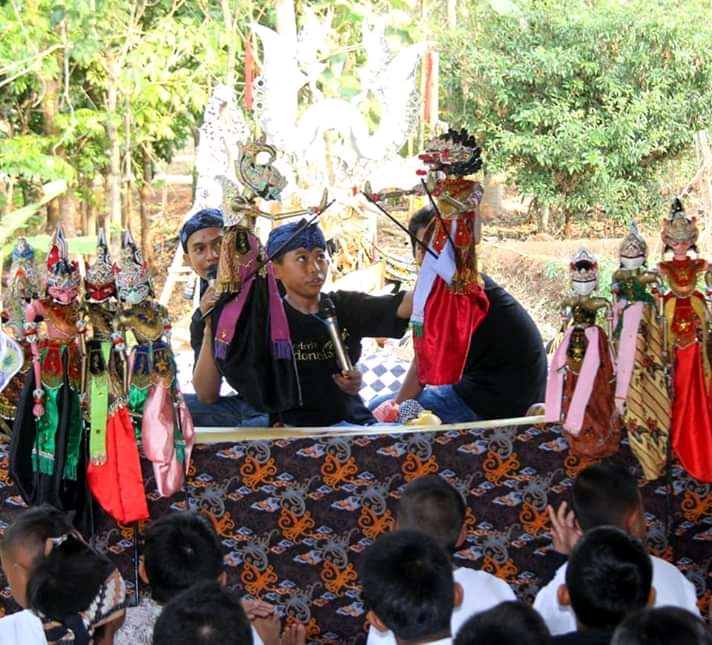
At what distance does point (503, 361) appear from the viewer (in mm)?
3717

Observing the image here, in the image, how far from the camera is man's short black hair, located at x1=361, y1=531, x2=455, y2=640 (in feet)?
7.18

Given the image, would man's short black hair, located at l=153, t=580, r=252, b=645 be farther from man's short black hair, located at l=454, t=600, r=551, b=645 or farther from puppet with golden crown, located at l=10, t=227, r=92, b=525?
puppet with golden crown, located at l=10, t=227, r=92, b=525

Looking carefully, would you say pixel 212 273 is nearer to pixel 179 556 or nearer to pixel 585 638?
pixel 179 556

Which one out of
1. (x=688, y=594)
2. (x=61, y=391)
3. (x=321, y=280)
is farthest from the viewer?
(x=321, y=280)

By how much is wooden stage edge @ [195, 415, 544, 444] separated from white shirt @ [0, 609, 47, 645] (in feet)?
3.26

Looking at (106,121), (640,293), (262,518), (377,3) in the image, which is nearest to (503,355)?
(640,293)

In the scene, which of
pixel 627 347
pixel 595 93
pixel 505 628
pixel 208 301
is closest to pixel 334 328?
pixel 208 301

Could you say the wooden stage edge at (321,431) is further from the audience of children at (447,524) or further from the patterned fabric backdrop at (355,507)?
the audience of children at (447,524)

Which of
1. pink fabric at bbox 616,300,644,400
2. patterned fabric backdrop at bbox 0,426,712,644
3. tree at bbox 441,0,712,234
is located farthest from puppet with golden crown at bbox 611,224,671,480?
tree at bbox 441,0,712,234

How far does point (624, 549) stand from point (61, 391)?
167cm

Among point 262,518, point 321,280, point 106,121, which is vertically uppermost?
point 106,121

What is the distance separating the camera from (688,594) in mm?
2576

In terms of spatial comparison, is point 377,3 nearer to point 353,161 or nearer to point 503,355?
point 353,161

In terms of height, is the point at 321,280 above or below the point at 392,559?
above
